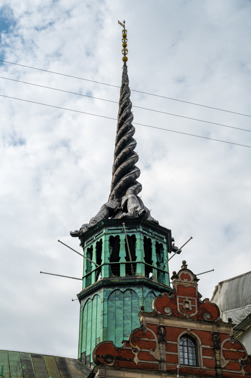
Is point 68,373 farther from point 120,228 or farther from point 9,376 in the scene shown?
point 120,228

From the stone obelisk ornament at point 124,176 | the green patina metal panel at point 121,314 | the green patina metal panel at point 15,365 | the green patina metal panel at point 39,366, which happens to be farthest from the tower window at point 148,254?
the green patina metal panel at point 15,365

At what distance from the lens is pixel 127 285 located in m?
30.2

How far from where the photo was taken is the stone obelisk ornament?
34.1 metres

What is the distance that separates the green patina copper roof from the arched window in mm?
5657

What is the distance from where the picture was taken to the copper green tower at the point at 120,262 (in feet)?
96.4

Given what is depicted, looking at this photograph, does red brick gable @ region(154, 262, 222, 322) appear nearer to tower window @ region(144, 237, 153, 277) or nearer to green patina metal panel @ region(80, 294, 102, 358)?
green patina metal panel @ region(80, 294, 102, 358)

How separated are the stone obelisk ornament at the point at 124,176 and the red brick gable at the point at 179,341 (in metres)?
7.88

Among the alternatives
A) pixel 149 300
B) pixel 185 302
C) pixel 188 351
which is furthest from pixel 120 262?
pixel 188 351

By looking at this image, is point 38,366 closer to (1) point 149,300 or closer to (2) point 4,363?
(2) point 4,363

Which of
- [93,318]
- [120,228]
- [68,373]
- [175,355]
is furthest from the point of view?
[120,228]

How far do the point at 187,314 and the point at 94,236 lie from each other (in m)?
9.57

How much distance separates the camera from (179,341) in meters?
24.7

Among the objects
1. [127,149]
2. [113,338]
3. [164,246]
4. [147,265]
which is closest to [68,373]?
[113,338]

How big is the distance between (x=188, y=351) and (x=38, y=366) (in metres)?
7.76
